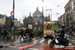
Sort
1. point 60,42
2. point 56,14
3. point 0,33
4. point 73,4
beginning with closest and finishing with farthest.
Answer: point 60,42 → point 73,4 → point 0,33 → point 56,14

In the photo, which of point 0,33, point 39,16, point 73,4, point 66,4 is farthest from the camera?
point 39,16

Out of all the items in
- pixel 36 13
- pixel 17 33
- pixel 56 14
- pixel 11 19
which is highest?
pixel 36 13

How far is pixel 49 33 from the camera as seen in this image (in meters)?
15.9

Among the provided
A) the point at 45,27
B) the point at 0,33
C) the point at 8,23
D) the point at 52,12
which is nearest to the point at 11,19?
the point at 8,23

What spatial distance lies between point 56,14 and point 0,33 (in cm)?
1533

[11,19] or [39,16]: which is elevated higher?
[39,16]

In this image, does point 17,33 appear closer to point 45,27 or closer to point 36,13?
point 45,27

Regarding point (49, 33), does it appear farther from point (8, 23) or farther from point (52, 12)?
point (52, 12)

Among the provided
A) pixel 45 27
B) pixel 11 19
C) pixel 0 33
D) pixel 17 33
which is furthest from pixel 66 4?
pixel 0 33

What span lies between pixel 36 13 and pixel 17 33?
6368 cm

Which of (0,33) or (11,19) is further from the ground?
(11,19)

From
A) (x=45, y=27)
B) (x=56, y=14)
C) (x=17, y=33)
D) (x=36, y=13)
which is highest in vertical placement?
(x=36, y=13)

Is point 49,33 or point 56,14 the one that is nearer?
point 49,33

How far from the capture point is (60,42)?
24.8ft
